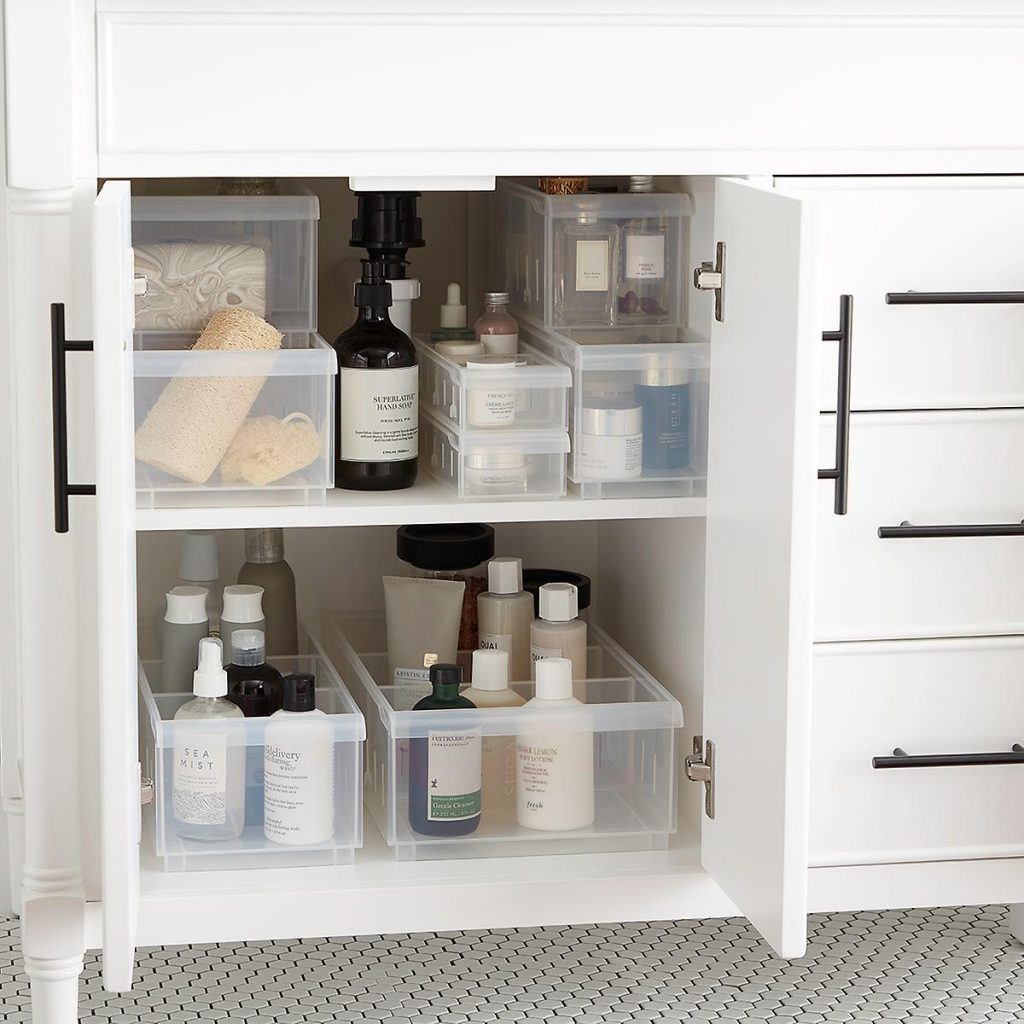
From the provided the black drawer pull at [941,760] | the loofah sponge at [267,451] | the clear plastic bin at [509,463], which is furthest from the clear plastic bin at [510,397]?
the black drawer pull at [941,760]

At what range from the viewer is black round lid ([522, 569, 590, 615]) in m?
1.36

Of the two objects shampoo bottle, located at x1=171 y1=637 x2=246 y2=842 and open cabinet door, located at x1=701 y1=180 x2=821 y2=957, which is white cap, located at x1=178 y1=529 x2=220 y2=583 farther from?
open cabinet door, located at x1=701 y1=180 x2=821 y2=957

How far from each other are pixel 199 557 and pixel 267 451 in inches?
8.4

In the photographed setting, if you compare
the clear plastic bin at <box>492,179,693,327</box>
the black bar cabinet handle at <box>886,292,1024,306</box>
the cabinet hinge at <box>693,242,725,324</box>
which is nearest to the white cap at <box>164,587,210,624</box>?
the clear plastic bin at <box>492,179,693,327</box>

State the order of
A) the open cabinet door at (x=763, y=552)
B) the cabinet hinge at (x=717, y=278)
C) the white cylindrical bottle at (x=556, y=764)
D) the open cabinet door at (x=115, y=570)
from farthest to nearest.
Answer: the white cylindrical bottle at (x=556, y=764)
the cabinet hinge at (x=717, y=278)
the open cabinet door at (x=763, y=552)
the open cabinet door at (x=115, y=570)

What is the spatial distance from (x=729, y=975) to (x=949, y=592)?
0.38 m

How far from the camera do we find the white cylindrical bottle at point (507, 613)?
51.4 inches

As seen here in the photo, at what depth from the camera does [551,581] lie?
4.52 ft

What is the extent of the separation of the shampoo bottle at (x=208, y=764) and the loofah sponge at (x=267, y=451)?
126 millimetres

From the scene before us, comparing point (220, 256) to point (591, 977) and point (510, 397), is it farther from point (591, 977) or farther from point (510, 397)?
point (591, 977)

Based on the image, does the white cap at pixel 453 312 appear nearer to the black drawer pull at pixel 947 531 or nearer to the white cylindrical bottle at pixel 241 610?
the white cylindrical bottle at pixel 241 610

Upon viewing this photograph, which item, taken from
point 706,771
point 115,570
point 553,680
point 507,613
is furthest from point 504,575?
point 115,570

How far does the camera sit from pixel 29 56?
39.4 inches

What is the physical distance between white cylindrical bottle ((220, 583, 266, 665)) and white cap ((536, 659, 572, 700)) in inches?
8.9
